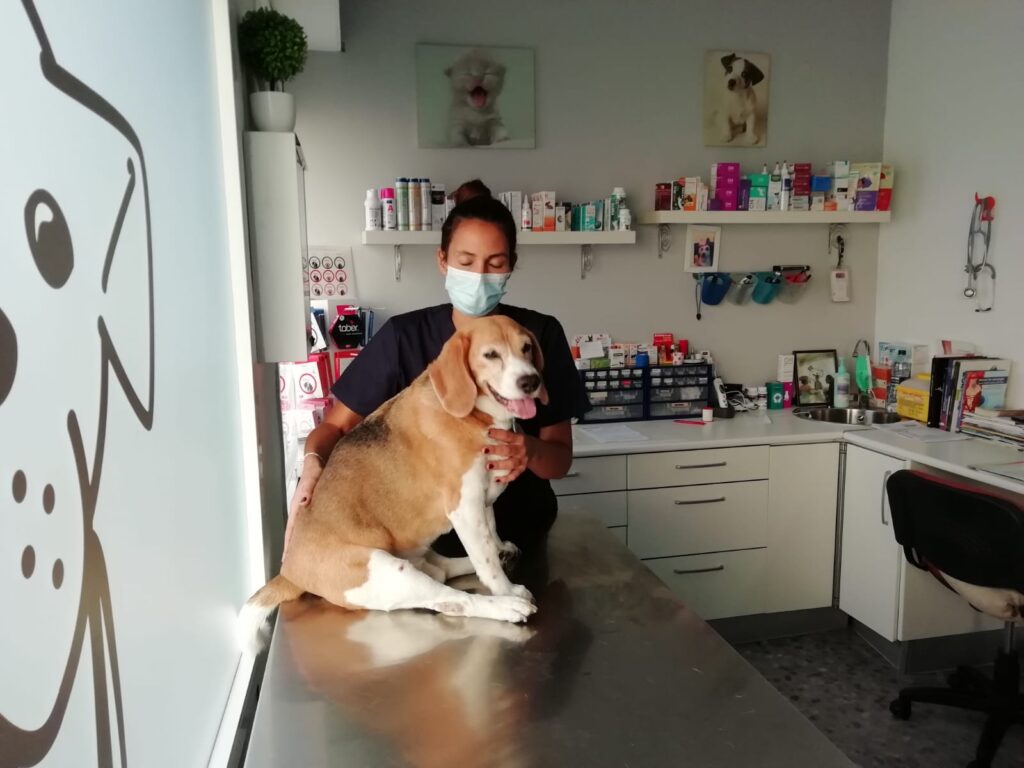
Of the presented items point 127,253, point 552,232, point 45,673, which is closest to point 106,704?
point 45,673

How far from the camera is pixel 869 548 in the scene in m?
3.24

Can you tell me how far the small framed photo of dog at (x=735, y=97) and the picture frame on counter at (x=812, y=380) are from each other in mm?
1230

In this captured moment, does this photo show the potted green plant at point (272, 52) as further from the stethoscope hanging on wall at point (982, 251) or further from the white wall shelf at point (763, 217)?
the stethoscope hanging on wall at point (982, 251)

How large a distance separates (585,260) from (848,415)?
1664 millimetres

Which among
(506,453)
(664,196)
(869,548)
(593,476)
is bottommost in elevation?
(869,548)

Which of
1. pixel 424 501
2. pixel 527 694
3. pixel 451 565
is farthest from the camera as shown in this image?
pixel 451 565

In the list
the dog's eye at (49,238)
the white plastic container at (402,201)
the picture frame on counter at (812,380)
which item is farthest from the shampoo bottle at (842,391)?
the dog's eye at (49,238)

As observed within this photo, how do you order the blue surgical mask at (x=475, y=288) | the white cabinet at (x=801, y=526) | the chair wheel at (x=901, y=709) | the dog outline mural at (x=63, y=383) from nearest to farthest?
the dog outline mural at (x=63, y=383), the blue surgical mask at (x=475, y=288), the chair wheel at (x=901, y=709), the white cabinet at (x=801, y=526)

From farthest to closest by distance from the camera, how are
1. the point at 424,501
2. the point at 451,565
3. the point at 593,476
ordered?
the point at 593,476, the point at 451,565, the point at 424,501

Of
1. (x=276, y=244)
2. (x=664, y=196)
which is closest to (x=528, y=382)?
(x=276, y=244)

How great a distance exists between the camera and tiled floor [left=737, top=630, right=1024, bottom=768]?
2580mm

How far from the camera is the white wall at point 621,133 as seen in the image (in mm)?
3387

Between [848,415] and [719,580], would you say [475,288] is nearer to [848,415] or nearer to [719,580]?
[719,580]

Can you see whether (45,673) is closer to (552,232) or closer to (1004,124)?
(552,232)
